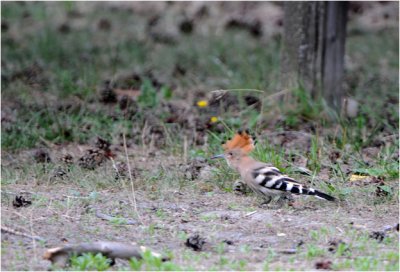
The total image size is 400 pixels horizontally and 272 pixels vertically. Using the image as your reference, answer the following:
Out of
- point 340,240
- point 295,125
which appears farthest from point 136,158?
point 340,240

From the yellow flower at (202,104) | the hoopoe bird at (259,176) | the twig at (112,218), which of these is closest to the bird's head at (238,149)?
the hoopoe bird at (259,176)

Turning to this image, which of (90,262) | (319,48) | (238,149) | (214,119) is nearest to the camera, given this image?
(90,262)

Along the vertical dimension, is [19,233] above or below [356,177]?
above

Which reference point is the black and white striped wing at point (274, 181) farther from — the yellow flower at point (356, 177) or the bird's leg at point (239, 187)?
the yellow flower at point (356, 177)

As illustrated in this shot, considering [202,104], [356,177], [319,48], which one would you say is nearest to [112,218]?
[356,177]

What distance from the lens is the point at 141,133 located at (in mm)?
7934

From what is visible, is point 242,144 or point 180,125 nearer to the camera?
point 242,144

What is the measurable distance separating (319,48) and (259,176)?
323 cm

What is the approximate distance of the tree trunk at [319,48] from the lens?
336 inches

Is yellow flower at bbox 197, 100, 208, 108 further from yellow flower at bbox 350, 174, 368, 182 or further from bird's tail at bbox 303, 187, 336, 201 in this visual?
bird's tail at bbox 303, 187, 336, 201

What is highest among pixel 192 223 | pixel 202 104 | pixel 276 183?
pixel 276 183

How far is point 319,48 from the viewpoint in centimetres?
859

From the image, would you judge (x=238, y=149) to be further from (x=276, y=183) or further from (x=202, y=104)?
(x=202, y=104)

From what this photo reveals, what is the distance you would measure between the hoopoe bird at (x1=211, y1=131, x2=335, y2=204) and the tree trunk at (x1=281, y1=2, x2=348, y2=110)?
2612 mm
